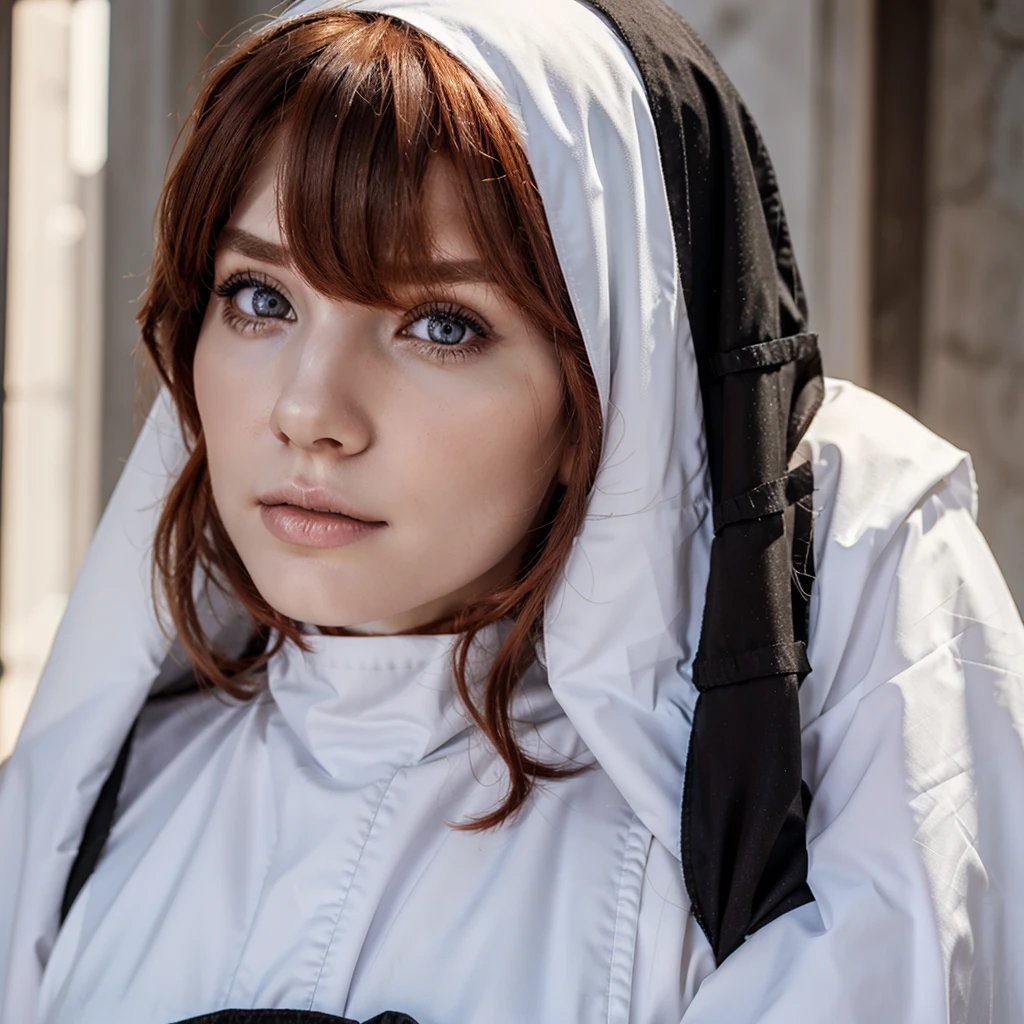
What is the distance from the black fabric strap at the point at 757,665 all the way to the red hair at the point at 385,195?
0.15 m

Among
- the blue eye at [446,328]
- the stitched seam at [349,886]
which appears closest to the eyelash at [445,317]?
the blue eye at [446,328]

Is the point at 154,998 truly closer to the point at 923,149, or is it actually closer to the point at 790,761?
the point at 790,761

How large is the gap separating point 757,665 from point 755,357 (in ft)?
0.82

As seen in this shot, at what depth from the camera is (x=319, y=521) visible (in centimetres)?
89

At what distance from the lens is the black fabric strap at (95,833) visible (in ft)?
3.44

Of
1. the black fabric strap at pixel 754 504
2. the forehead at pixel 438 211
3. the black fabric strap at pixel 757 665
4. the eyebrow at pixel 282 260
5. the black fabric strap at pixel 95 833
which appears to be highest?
the forehead at pixel 438 211

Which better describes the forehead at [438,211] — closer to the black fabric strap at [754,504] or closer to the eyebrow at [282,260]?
the eyebrow at [282,260]

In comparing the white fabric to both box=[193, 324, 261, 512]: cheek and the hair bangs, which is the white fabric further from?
the hair bangs

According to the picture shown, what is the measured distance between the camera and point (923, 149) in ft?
5.78

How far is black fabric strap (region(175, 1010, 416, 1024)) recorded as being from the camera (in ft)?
2.78

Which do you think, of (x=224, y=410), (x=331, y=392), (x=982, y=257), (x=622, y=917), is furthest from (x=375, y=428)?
(x=982, y=257)

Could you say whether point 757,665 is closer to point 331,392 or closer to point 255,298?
point 331,392

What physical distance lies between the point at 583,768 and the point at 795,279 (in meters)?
0.49

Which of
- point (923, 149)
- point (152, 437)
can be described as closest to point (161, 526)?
point (152, 437)
